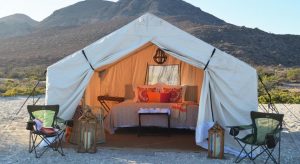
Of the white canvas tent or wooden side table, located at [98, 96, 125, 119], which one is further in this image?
wooden side table, located at [98, 96, 125, 119]

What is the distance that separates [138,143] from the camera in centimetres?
746

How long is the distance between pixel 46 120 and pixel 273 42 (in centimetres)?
2854

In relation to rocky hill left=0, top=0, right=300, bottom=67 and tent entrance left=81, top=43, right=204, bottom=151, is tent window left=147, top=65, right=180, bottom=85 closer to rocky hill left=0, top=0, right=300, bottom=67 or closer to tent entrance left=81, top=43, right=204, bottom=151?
tent entrance left=81, top=43, right=204, bottom=151

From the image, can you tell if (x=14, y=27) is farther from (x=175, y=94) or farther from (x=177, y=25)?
(x=175, y=94)

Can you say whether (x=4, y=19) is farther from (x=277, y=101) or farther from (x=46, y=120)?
(x=46, y=120)

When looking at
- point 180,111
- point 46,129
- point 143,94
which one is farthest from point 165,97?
point 46,129

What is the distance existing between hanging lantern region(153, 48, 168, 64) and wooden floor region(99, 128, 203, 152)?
2.06m

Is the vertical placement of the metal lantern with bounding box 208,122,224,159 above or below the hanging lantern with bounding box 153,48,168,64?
below

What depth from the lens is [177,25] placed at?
133ft

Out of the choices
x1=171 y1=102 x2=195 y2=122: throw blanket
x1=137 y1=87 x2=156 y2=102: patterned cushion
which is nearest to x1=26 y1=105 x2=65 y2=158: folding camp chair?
x1=171 y1=102 x2=195 y2=122: throw blanket

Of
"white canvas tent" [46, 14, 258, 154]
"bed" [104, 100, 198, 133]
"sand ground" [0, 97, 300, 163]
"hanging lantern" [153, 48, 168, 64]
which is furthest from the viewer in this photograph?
"hanging lantern" [153, 48, 168, 64]

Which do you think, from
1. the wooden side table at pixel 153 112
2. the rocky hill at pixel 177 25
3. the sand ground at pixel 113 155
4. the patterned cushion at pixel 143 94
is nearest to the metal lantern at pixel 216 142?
the sand ground at pixel 113 155

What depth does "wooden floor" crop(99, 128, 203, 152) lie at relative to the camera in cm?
720

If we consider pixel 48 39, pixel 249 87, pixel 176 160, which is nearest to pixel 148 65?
pixel 249 87
